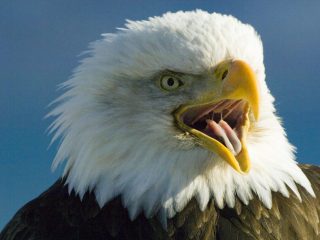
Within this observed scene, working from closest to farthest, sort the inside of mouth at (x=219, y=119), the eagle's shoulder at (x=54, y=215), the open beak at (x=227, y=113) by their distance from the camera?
1. the open beak at (x=227, y=113)
2. the inside of mouth at (x=219, y=119)
3. the eagle's shoulder at (x=54, y=215)

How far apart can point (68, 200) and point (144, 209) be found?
0.58 metres

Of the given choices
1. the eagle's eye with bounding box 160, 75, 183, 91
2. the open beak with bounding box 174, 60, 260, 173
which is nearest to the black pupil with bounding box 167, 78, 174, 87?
the eagle's eye with bounding box 160, 75, 183, 91

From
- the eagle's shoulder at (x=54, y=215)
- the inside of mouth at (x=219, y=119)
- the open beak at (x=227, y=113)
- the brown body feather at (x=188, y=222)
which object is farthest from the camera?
the eagle's shoulder at (x=54, y=215)

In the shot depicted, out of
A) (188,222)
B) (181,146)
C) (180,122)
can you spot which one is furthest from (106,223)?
(180,122)

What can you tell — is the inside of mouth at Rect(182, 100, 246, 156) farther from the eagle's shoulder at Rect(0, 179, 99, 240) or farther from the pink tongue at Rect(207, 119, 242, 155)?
the eagle's shoulder at Rect(0, 179, 99, 240)

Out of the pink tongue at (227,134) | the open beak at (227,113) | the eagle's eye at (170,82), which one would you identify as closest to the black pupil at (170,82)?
the eagle's eye at (170,82)

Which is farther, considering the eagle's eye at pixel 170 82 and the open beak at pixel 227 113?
the eagle's eye at pixel 170 82

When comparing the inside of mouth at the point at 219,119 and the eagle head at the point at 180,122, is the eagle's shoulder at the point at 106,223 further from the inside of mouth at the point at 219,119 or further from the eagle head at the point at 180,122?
the inside of mouth at the point at 219,119

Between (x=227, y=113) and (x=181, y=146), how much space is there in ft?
1.27

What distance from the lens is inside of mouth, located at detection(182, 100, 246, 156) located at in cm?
543

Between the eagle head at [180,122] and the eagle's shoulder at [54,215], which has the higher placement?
the eagle head at [180,122]

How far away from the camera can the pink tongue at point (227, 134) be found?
17.5ft

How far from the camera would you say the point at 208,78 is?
5.58m

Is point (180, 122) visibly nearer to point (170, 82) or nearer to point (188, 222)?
point (170, 82)
